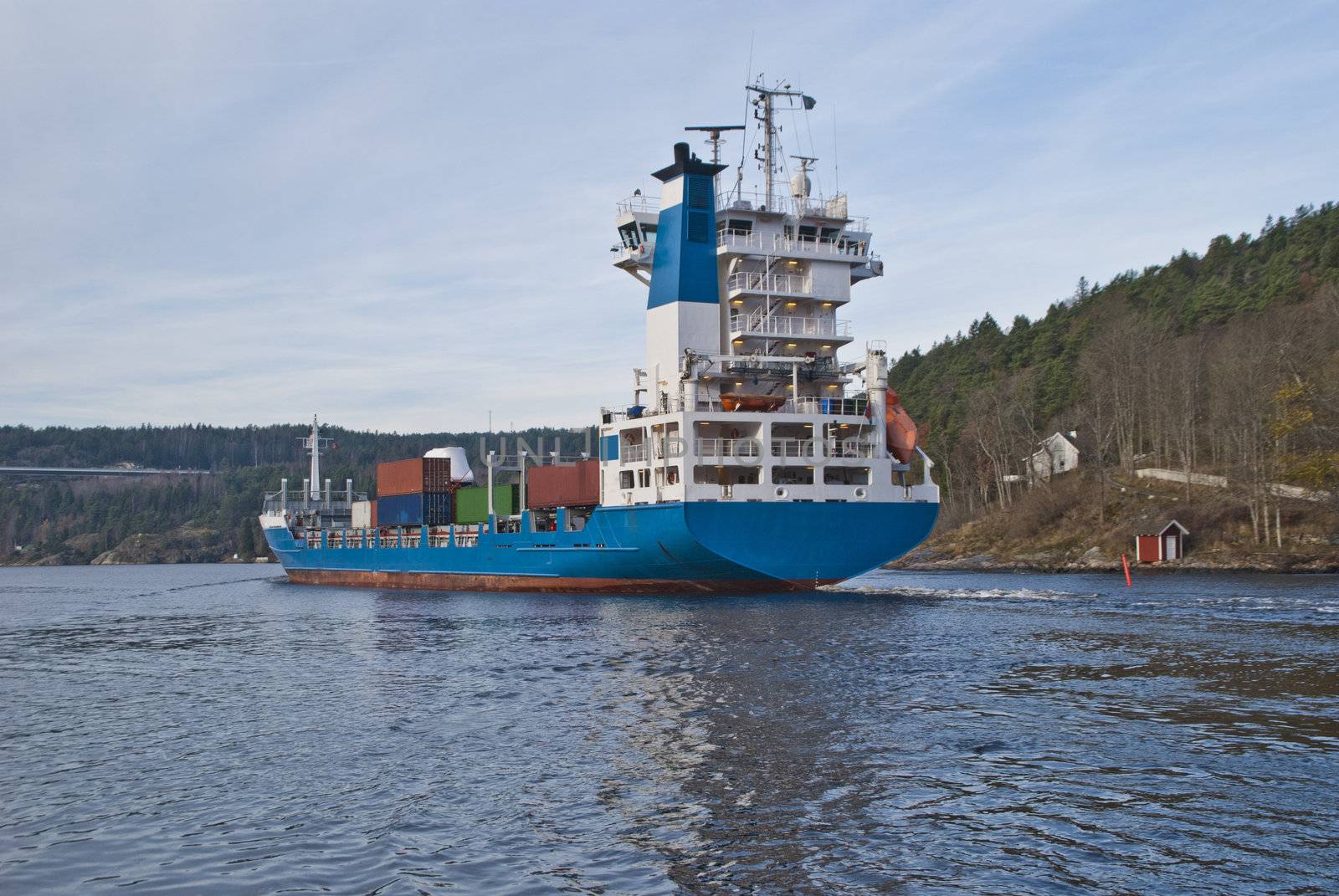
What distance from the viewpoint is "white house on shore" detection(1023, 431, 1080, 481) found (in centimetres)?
7888

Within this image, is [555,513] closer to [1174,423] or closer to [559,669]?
[559,669]

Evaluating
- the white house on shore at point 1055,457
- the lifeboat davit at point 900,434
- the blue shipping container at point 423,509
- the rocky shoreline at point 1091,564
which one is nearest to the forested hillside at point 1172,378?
the white house on shore at point 1055,457

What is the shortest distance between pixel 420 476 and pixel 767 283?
2224cm

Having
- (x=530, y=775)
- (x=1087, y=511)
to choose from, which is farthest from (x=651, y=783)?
(x=1087, y=511)

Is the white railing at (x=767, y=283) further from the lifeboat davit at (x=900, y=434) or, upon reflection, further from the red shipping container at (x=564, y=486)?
the red shipping container at (x=564, y=486)

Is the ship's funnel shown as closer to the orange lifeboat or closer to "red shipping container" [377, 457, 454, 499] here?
the orange lifeboat

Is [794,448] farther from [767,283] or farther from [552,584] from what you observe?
[552,584]

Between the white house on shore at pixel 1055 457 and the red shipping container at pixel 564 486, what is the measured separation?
4531cm

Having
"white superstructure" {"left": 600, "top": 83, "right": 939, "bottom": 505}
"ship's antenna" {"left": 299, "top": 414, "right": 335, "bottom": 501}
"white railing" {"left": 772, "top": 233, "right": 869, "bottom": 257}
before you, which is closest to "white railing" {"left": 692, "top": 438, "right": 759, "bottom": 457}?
"white superstructure" {"left": 600, "top": 83, "right": 939, "bottom": 505}

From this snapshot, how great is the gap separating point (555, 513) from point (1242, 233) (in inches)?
3889

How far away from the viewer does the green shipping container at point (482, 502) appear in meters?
47.7

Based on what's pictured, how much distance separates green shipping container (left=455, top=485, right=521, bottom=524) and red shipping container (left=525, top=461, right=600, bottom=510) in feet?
8.85

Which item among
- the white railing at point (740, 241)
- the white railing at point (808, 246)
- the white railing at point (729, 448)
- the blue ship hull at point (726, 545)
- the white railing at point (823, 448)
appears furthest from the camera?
the white railing at point (808, 246)

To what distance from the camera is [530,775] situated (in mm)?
13461
